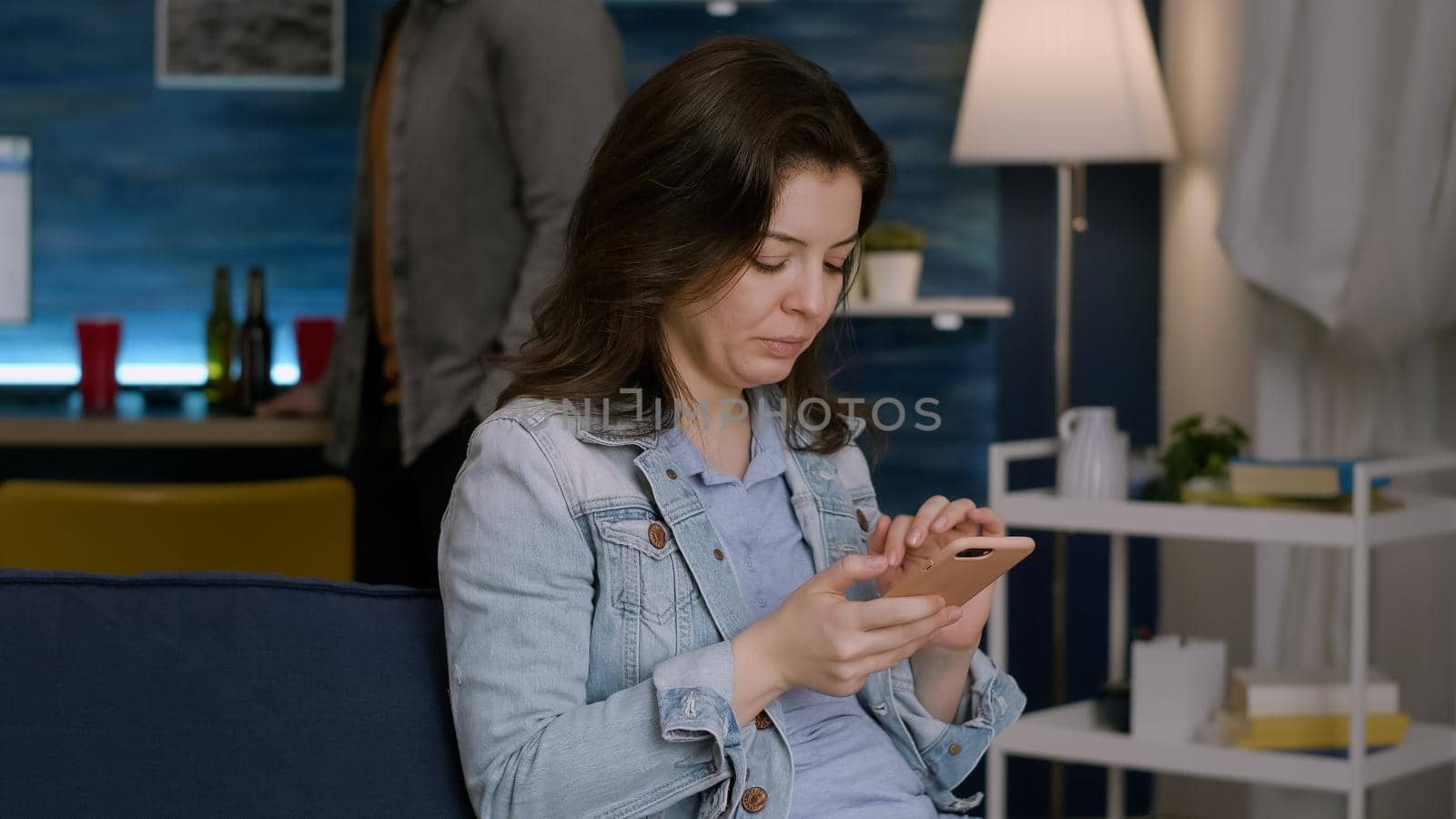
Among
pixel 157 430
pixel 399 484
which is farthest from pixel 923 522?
pixel 157 430

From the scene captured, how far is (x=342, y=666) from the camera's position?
1.12 metres

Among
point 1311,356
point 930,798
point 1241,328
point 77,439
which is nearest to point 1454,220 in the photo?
point 1311,356

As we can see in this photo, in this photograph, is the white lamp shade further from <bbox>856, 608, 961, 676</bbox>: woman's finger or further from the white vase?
<bbox>856, 608, 961, 676</bbox>: woman's finger

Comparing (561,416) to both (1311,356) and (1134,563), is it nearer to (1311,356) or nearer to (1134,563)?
(1311,356)

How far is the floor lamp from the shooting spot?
102 inches

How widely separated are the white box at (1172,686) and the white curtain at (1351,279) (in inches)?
8.4

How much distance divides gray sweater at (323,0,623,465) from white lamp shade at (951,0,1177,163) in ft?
2.59

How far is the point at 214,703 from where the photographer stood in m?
1.09

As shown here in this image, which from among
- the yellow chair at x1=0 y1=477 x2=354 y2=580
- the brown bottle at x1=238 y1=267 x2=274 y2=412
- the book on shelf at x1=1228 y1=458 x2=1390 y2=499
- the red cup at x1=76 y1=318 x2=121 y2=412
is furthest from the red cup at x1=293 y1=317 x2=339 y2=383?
the book on shelf at x1=1228 y1=458 x2=1390 y2=499

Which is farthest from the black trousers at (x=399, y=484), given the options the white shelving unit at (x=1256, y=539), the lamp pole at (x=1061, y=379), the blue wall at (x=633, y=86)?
the lamp pole at (x=1061, y=379)

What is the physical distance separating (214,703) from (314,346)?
6.87ft

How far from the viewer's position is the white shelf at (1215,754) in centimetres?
196

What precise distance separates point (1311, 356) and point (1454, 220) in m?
0.47

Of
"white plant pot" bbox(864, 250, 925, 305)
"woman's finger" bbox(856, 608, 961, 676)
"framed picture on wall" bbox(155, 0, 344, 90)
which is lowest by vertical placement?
"woman's finger" bbox(856, 608, 961, 676)
